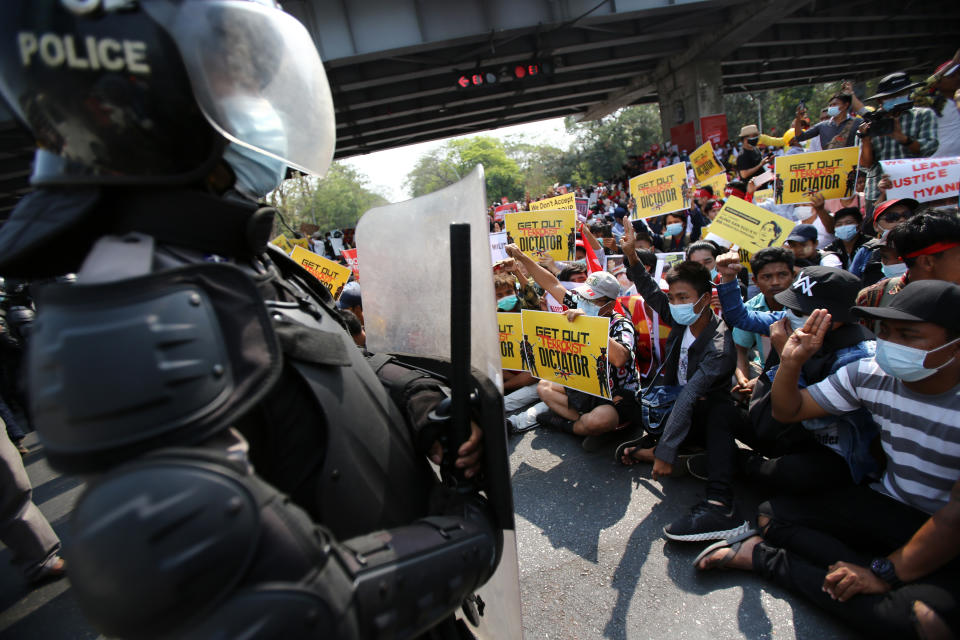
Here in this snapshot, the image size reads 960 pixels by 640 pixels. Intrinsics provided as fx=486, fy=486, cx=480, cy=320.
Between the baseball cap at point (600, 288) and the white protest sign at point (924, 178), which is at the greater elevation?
the white protest sign at point (924, 178)

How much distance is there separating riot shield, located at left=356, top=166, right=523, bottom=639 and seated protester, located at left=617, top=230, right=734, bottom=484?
2.08 meters

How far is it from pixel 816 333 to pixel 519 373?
3.19 meters

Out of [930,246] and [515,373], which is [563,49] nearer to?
[515,373]

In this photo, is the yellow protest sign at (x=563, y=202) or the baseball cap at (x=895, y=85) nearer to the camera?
the baseball cap at (x=895, y=85)

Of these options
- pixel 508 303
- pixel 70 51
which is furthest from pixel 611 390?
pixel 70 51

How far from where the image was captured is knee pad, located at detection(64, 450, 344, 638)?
Answer: 58 centimetres

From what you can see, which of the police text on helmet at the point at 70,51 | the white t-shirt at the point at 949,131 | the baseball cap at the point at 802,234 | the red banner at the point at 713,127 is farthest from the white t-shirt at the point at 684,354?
the red banner at the point at 713,127

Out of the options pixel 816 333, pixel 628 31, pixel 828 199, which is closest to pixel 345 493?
pixel 816 333

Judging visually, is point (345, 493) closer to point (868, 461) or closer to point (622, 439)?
point (868, 461)

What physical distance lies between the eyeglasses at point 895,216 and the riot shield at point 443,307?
4.20 m

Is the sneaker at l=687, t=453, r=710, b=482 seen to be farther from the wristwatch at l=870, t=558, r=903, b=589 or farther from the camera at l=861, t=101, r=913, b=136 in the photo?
the camera at l=861, t=101, r=913, b=136

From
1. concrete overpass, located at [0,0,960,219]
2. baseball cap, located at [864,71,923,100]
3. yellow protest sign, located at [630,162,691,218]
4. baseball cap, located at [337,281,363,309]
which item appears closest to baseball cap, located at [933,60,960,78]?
baseball cap, located at [864,71,923,100]

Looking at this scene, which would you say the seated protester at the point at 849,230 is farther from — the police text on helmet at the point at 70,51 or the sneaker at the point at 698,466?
the police text on helmet at the point at 70,51

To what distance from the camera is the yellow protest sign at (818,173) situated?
195 inches
